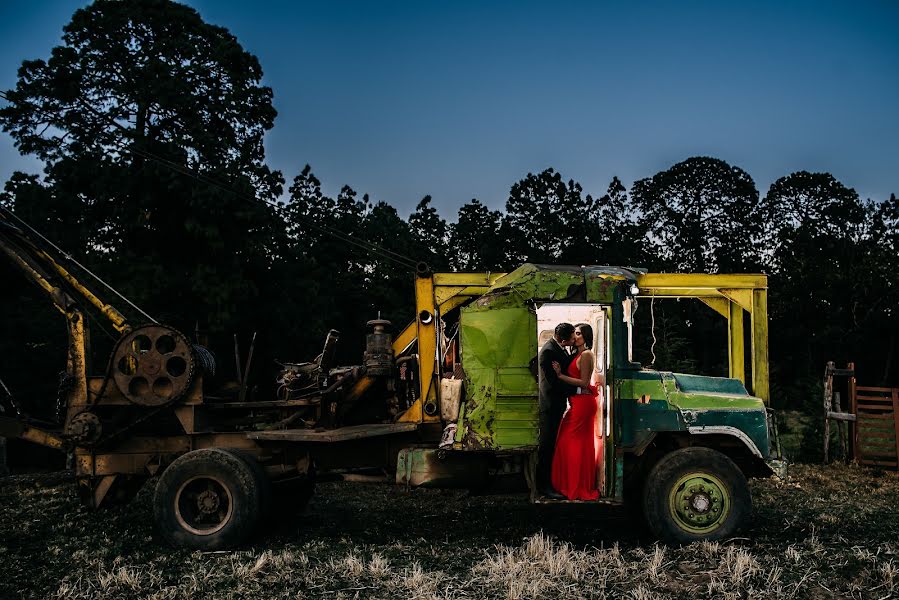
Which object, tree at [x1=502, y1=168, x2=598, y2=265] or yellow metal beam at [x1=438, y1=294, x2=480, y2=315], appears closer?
yellow metal beam at [x1=438, y1=294, x2=480, y2=315]

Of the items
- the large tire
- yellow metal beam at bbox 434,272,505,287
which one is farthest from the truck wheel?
the large tire

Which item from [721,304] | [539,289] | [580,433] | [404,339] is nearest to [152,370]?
[404,339]

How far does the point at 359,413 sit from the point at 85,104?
57.4 feet

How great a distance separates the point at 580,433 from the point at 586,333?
3.32 ft

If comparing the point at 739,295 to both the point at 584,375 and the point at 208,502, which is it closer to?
the point at 584,375

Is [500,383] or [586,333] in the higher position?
[586,333]

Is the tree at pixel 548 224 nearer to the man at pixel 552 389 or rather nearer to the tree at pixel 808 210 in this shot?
the tree at pixel 808 210

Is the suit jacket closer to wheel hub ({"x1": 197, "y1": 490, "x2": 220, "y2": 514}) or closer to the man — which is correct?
the man

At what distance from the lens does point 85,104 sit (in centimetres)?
2234

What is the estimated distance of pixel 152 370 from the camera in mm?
8727

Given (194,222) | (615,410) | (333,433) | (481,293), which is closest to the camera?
(615,410)

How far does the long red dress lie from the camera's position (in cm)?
773

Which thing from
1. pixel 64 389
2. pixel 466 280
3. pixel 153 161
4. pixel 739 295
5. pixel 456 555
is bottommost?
pixel 456 555

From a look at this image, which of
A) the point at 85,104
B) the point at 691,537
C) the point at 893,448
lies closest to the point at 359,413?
the point at 691,537
